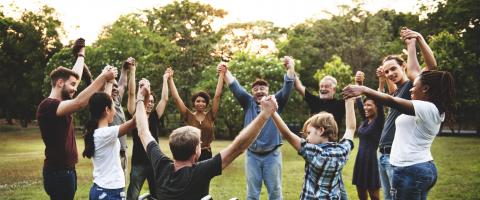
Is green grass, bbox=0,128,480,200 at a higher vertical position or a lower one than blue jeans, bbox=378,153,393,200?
lower

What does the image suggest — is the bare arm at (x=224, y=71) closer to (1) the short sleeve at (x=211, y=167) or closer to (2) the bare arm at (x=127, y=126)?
(2) the bare arm at (x=127, y=126)

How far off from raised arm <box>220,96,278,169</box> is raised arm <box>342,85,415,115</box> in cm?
83

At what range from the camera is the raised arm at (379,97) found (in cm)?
375

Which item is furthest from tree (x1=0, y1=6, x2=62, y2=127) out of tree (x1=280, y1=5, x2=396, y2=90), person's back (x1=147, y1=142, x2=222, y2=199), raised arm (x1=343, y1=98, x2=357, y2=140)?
person's back (x1=147, y1=142, x2=222, y2=199)

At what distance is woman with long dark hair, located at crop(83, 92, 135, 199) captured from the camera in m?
4.46

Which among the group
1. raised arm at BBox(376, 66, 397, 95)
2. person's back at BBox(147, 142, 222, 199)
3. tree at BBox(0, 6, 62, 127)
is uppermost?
tree at BBox(0, 6, 62, 127)

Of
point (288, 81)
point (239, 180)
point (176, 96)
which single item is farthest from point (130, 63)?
point (239, 180)

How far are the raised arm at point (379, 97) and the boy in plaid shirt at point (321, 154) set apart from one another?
40cm

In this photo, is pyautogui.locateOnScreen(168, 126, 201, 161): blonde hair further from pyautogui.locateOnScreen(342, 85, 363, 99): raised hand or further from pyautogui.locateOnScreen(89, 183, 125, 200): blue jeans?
pyautogui.locateOnScreen(89, 183, 125, 200): blue jeans

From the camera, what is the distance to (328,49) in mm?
45031

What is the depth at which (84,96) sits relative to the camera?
448cm

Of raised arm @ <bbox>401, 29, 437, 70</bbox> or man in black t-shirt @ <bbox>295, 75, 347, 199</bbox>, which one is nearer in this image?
raised arm @ <bbox>401, 29, 437, 70</bbox>

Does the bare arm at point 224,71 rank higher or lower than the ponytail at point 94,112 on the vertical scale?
higher

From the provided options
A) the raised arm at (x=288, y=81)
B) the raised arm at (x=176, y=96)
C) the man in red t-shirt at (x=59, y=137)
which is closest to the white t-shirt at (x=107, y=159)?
the man in red t-shirt at (x=59, y=137)
